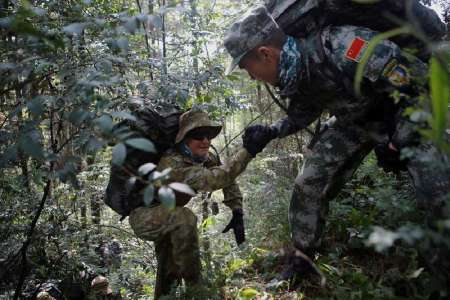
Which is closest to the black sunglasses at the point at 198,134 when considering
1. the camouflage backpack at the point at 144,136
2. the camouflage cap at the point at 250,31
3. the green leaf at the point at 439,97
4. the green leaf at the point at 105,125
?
the camouflage backpack at the point at 144,136

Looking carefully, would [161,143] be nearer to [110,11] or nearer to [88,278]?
[110,11]

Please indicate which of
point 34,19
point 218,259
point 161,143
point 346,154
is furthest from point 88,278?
point 346,154

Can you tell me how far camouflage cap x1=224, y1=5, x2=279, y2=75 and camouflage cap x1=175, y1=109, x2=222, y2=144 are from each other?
0.75 m

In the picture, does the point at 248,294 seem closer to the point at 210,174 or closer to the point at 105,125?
the point at 210,174

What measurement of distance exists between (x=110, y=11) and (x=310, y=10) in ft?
9.39

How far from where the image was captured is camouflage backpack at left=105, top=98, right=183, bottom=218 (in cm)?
361

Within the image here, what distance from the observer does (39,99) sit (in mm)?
1956

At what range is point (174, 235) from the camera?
3955mm

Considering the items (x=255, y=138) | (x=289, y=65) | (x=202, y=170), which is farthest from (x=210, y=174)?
(x=289, y=65)

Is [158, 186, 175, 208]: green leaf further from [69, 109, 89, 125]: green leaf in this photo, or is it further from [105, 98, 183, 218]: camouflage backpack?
[105, 98, 183, 218]: camouflage backpack

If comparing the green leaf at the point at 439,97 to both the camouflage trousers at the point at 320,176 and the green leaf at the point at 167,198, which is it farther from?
the camouflage trousers at the point at 320,176

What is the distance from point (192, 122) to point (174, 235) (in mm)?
1099

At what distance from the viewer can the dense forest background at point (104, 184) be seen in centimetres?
213

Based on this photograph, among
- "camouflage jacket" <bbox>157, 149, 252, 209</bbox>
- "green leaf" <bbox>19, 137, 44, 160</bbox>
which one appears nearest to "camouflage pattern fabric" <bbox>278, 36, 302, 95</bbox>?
"camouflage jacket" <bbox>157, 149, 252, 209</bbox>
